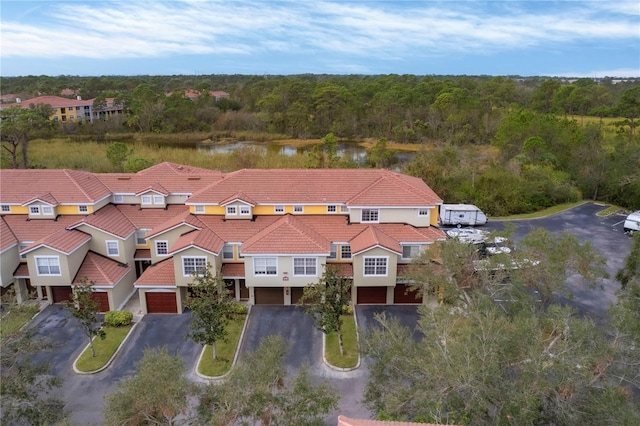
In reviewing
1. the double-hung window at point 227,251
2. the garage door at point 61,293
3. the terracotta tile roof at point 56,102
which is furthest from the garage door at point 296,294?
the terracotta tile roof at point 56,102

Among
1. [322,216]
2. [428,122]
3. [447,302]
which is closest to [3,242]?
[322,216]

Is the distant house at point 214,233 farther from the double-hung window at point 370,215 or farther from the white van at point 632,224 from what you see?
the white van at point 632,224

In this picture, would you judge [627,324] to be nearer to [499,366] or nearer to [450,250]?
[499,366]

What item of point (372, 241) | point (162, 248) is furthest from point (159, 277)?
point (372, 241)

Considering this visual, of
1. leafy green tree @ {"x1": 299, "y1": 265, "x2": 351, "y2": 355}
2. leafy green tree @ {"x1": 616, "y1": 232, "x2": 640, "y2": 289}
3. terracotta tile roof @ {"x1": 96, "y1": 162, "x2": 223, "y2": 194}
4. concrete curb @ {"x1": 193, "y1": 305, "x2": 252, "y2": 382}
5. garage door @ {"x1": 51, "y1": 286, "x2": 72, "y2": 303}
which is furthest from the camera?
terracotta tile roof @ {"x1": 96, "y1": 162, "x2": 223, "y2": 194}

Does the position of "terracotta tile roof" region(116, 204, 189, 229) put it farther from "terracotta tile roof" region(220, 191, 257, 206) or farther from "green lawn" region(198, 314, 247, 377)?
"green lawn" region(198, 314, 247, 377)

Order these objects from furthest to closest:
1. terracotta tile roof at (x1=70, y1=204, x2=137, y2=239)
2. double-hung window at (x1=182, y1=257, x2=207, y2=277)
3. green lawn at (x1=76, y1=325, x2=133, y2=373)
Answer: terracotta tile roof at (x1=70, y1=204, x2=137, y2=239) < double-hung window at (x1=182, y1=257, x2=207, y2=277) < green lawn at (x1=76, y1=325, x2=133, y2=373)

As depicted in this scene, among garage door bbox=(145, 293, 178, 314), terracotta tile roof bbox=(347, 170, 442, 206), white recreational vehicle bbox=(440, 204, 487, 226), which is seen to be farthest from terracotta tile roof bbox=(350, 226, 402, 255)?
white recreational vehicle bbox=(440, 204, 487, 226)
